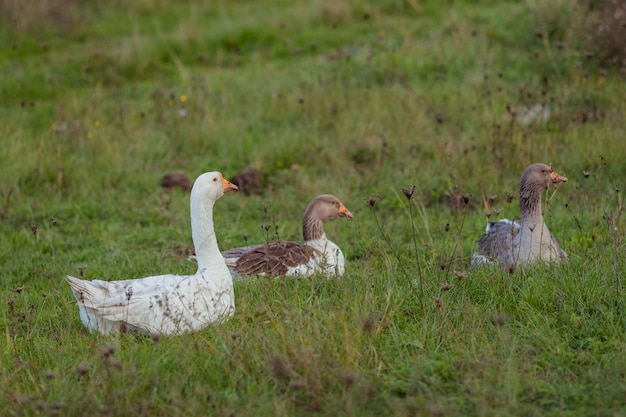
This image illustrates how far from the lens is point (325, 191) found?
9.34 meters

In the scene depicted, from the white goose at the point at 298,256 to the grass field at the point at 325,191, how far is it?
225 millimetres

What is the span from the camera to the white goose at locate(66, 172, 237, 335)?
18.5 feet

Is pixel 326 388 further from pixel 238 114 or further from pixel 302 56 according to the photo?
pixel 302 56

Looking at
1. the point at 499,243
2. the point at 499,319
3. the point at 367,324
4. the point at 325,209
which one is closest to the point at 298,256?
the point at 325,209

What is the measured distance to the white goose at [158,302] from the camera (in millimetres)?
5641

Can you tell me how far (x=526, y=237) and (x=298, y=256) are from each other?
176 cm

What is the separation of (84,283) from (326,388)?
5.97ft

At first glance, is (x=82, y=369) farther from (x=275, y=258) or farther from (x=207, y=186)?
(x=275, y=258)

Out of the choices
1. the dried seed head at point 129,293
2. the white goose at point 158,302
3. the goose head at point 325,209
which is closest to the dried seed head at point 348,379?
the white goose at point 158,302

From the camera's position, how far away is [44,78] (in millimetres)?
12883

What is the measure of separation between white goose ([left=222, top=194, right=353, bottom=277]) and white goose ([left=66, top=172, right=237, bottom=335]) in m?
0.60

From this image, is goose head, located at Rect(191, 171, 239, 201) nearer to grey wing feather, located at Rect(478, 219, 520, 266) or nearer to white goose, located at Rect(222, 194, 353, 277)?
white goose, located at Rect(222, 194, 353, 277)

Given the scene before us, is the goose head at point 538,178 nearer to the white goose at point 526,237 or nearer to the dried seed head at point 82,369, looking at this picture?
the white goose at point 526,237

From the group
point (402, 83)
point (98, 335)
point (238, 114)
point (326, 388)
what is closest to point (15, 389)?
point (98, 335)
